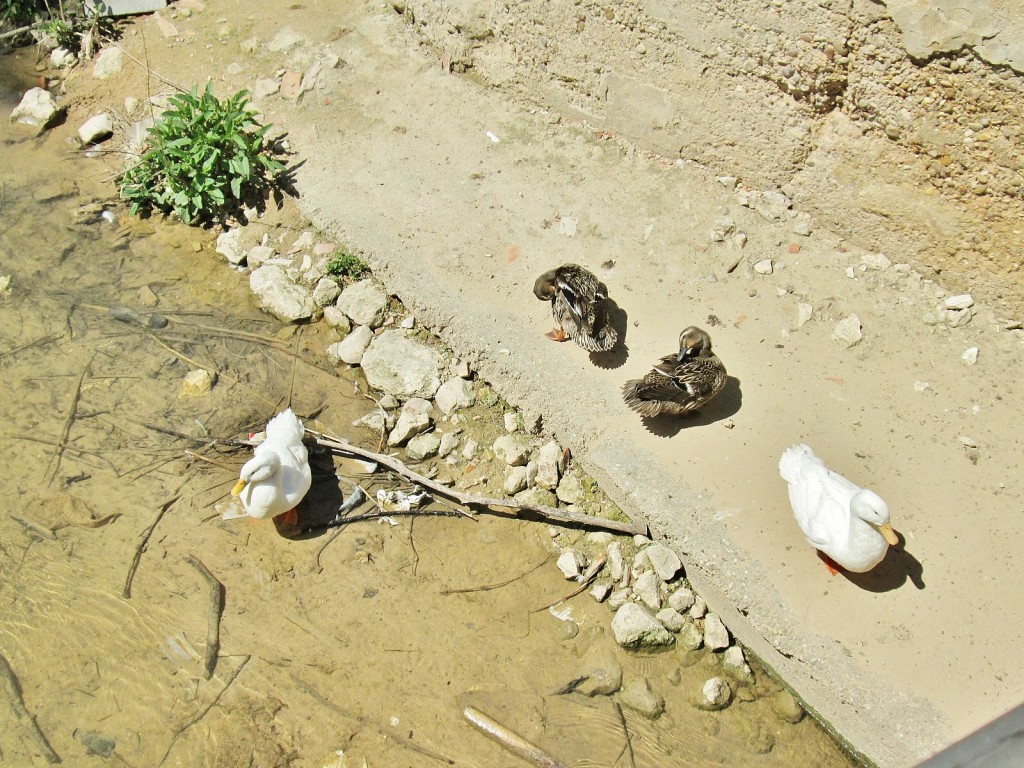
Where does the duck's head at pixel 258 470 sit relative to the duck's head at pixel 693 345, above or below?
below

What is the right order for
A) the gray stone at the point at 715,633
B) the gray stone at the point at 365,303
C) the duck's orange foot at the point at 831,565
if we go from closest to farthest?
the duck's orange foot at the point at 831,565 < the gray stone at the point at 715,633 < the gray stone at the point at 365,303

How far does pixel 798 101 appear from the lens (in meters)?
5.35

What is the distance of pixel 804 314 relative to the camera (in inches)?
209

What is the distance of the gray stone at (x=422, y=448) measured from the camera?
17.5ft

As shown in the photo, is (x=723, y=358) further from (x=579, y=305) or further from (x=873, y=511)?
(x=873, y=511)

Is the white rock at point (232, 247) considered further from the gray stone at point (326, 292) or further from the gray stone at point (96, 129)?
the gray stone at point (96, 129)

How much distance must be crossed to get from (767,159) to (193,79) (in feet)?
16.8

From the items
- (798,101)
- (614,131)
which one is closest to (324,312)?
(614,131)

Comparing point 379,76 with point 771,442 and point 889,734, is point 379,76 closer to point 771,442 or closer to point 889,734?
point 771,442

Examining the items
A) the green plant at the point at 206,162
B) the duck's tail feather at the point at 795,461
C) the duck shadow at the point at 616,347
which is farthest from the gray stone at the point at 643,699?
the green plant at the point at 206,162

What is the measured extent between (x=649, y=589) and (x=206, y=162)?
15.4 ft

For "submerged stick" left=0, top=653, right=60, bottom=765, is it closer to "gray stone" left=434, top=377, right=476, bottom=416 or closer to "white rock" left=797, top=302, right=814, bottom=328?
"gray stone" left=434, top=377, right=476, bottom=416

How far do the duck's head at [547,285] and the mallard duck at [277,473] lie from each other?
1.77 metres

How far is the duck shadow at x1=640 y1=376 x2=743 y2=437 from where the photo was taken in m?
5.00
